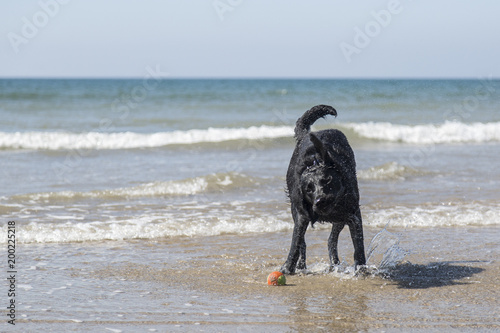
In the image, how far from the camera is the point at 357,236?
6180 millimetres

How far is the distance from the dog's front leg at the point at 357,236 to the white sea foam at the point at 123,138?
13.3 m

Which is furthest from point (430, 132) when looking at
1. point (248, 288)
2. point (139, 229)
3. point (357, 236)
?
point (248, 288)

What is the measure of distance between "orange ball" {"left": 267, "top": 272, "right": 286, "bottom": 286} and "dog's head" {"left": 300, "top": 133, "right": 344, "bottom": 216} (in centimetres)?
79

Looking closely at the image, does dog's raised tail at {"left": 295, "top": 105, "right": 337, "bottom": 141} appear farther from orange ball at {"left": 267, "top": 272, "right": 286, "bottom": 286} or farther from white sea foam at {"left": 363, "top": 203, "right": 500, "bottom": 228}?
white sea foam at {"left": 363, "top": 203, "right": 500, "bottom": 228}

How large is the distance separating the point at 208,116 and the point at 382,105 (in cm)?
976

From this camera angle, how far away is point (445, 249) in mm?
7590

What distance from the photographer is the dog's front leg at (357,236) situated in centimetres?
607

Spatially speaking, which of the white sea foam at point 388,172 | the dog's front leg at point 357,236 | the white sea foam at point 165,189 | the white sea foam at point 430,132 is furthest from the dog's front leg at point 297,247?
the white sea foam at point 430,132

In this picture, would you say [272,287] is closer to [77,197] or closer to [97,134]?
[77,197]

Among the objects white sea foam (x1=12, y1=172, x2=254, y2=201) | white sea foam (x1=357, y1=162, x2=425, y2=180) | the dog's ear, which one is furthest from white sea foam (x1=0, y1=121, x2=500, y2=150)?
the dog's ear

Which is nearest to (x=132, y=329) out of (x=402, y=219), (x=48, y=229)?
(x=48, y=229)

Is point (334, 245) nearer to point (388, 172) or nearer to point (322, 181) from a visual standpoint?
point (322, 181)

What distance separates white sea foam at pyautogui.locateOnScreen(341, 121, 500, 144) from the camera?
22.2 metres

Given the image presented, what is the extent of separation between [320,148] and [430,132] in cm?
1851
